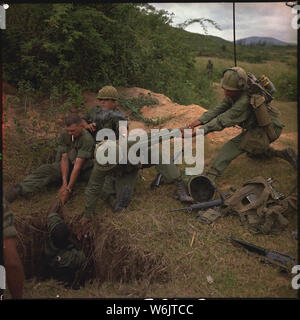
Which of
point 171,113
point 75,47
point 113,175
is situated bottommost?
point 113,175

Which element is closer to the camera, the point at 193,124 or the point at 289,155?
the point at 193,124

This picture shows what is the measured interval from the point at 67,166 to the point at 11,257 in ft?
6.63

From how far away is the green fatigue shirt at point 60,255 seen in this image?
3.99 m

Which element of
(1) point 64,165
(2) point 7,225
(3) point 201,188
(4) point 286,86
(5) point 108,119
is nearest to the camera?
(2) point 7,225

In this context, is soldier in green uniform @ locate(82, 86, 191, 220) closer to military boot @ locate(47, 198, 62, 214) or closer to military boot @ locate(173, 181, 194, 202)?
military boot @ locate(173, 181, 194, 202)

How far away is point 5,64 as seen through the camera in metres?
6.66

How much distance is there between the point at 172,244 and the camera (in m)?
3.79

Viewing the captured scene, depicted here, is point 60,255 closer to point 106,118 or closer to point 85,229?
point 85,229

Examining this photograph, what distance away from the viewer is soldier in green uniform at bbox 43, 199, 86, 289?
398cm

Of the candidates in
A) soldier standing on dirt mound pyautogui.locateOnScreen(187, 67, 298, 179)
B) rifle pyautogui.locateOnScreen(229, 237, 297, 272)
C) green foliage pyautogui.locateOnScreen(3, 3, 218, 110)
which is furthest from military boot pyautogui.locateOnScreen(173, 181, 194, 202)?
green foliage pyautogui.locateOnScreen(3, 3, 218, 110)

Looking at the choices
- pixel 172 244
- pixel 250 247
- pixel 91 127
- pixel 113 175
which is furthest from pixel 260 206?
pixel 91 127

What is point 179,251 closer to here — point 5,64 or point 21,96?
point 21,96

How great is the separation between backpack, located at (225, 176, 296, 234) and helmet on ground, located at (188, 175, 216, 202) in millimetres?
349

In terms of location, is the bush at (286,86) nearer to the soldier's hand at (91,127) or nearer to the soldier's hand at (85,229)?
the soldier's hand at (91,127)
